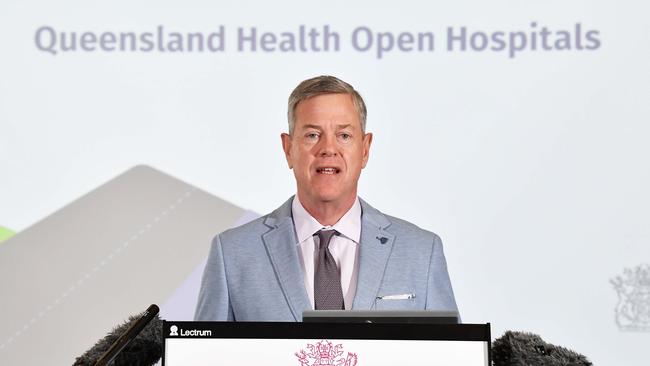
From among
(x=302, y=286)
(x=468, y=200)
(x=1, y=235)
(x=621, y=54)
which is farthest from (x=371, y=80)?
(x=1, y=235)

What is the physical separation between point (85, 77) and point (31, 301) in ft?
3.21

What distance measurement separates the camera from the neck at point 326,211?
11.6ft

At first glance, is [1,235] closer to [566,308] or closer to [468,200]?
[468,200]

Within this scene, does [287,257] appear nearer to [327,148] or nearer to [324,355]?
[327,148]

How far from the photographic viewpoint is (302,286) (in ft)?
10.4

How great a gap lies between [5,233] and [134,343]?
2432 mm

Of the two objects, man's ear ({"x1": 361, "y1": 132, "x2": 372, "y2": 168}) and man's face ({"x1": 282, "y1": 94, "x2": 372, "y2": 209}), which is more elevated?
man's ear ({"x1": 361, "y1": 132, "x2": 372, "y2": 168})

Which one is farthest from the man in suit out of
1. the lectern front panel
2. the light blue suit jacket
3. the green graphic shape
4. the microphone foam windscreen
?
the green graphic shape

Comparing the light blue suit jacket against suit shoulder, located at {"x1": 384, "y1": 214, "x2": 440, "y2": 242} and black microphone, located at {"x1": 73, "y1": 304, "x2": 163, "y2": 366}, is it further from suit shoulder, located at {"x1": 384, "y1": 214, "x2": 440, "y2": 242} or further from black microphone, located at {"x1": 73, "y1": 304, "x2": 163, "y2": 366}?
black microphone, located at {"x1": 73, "y1": 304, "x2": 163, "y2": 366}

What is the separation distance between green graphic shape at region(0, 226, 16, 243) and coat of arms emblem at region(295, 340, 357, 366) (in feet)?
8.76

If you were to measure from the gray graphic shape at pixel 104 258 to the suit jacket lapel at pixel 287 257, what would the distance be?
2.85 ft

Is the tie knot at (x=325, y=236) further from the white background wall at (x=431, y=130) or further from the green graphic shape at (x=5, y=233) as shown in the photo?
the green graphic shape at (x=5, y=233)

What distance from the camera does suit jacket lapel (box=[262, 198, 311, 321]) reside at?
3141 mm

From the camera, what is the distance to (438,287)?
329 centimetres
